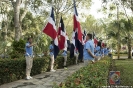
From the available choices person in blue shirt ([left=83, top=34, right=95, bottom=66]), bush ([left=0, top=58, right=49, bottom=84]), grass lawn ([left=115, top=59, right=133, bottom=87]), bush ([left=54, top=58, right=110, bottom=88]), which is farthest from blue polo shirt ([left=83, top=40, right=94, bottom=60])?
bush ([left=0, top=58, right=49, bottom=84])

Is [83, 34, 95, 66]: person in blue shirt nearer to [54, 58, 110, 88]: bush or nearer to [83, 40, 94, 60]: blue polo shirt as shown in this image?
[83, 40, 94, 60]: blue polo shirt

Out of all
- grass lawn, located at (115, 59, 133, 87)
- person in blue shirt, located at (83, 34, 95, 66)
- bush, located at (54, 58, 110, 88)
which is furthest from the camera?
grass lawn, located at (115, 59, 133, 87)

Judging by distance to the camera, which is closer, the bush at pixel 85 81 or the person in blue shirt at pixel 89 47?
the bush at pixel 85 81

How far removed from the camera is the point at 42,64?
12594mm

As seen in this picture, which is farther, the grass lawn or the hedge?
the grass lawn

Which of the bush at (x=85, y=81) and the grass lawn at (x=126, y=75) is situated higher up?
the bush at (x=85, y=81)

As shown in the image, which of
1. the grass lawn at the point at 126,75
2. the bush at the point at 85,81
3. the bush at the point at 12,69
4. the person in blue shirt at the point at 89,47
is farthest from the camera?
the grass lawn at the point at 126,75

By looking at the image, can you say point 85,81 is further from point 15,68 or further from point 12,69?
point 15,68

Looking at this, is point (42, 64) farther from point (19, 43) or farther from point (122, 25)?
point (122, 25)

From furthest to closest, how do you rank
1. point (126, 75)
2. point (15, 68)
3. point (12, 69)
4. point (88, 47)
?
point (126, 75) < point (15, 68) < point (12, 69) < point (88, 47)

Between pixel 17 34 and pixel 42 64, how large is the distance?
4480 mm

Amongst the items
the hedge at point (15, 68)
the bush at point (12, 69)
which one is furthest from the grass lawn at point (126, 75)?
the bush at point (12, 69)

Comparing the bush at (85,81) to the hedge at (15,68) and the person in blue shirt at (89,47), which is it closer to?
the person in blue shirt at (89,47)

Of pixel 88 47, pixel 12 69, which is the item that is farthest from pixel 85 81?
pixel 12 69
